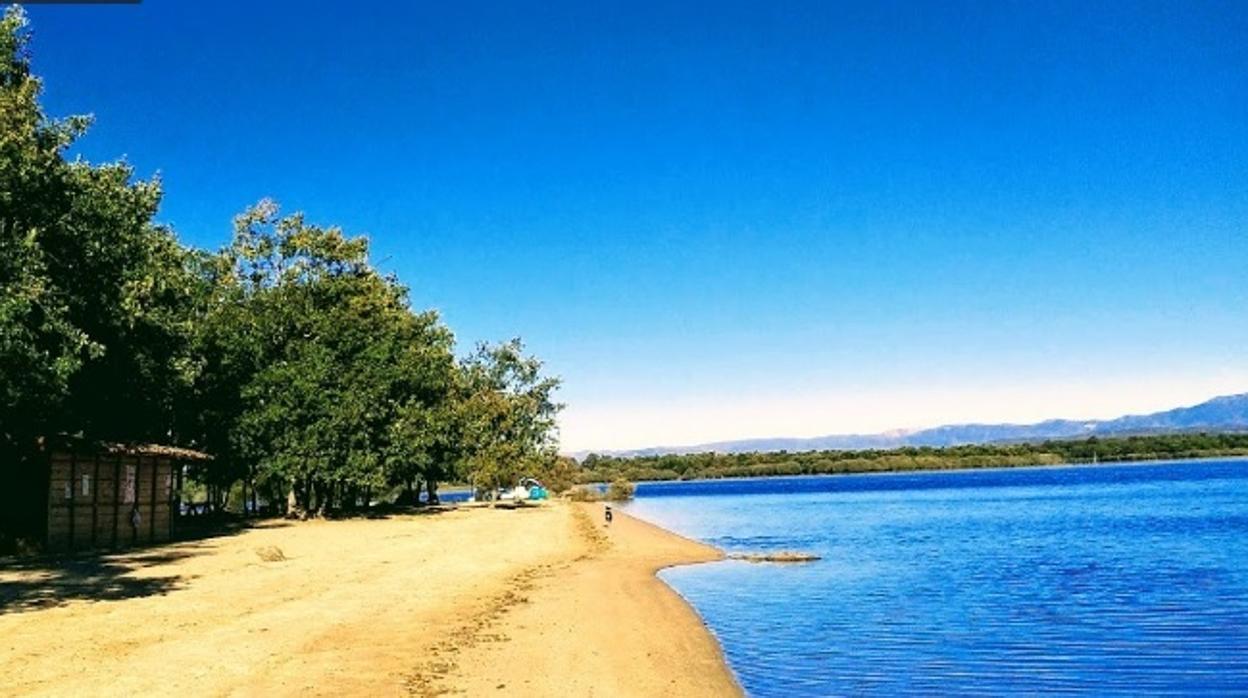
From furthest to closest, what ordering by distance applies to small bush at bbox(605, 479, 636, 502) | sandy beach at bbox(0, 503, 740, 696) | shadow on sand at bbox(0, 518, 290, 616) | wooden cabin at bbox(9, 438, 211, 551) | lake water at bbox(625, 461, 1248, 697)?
small bush at bbox(605, 479, 636, 502) → wooden cabin at bbox(9, 438, 211, 551) → shadow on sand at bbox(0, 518, 290, 616) → lake water at bbox(625, 461, 1248, 697) → sandy beach at bbox(0, 503, 740, 696)

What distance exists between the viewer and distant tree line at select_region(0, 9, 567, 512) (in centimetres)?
2597

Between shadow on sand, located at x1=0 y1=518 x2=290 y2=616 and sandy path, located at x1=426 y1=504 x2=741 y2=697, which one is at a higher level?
shadow on sand, located at x1=0 y1=518 x2=290 y2=616

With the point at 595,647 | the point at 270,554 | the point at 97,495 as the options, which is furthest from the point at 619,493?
the point at 595,647

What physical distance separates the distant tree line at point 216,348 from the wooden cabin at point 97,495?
1.11 m

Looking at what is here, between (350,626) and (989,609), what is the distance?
14904mm

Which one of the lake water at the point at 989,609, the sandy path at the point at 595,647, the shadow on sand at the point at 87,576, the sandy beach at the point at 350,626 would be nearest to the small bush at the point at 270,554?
the sandy beach at the point at 350,626

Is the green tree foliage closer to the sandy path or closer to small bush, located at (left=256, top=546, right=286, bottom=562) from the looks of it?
small bush, located at (left=256, top=546, right=286, bottom=562)

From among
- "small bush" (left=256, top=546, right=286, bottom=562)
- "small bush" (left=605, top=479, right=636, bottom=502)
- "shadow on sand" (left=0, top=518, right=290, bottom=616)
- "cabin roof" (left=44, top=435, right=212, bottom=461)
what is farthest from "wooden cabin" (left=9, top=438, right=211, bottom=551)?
"small bush" (left=605, top=479, right=636, bottom=502)

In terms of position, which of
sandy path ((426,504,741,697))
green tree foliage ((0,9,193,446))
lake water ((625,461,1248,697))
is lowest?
lake water ((625,461,1248,697))

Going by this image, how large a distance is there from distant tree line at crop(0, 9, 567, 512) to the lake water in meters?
17.7

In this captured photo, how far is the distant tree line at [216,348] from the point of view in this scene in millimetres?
25969

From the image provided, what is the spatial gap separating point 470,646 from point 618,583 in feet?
37.4

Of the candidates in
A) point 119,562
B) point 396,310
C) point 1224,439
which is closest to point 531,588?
point 119,562

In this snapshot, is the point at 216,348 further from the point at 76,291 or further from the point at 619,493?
the point at 619,493
